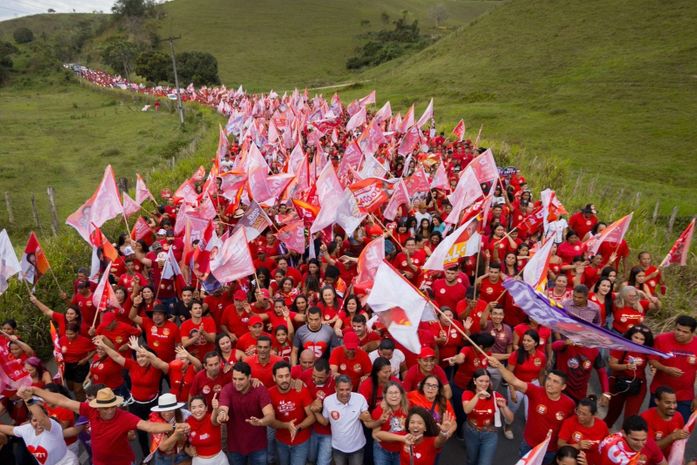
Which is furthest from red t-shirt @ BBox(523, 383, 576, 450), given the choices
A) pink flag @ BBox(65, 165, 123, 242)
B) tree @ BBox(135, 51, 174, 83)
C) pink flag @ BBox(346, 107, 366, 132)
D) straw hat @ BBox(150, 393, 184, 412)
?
tree @ BBox(135, 51, 174, 83)

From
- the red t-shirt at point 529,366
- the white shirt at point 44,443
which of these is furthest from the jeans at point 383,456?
the white shirt at point 44,443

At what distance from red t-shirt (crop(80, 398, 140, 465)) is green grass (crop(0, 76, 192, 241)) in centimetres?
1338

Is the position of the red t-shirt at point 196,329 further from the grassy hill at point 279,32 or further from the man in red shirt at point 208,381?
the grassy hill at point 279,32

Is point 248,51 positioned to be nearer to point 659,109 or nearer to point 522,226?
point 659,109

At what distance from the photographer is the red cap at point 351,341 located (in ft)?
18.9

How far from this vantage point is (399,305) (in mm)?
5719

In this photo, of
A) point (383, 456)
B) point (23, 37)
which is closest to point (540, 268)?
point (383, 456)

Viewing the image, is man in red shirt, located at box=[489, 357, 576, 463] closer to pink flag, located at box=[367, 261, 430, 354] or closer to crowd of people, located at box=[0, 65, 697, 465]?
crowd of people, located at box=[0, 65, 697, 465]

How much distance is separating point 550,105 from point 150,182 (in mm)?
28940

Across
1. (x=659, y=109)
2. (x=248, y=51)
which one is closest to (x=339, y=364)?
(x=659, y=109)

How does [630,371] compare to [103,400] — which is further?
[630,371]

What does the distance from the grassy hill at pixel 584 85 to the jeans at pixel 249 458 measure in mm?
18013

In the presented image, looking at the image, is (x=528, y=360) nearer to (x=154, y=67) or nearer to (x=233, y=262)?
(x=233, y=262)

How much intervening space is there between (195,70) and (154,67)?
16.0 ft
